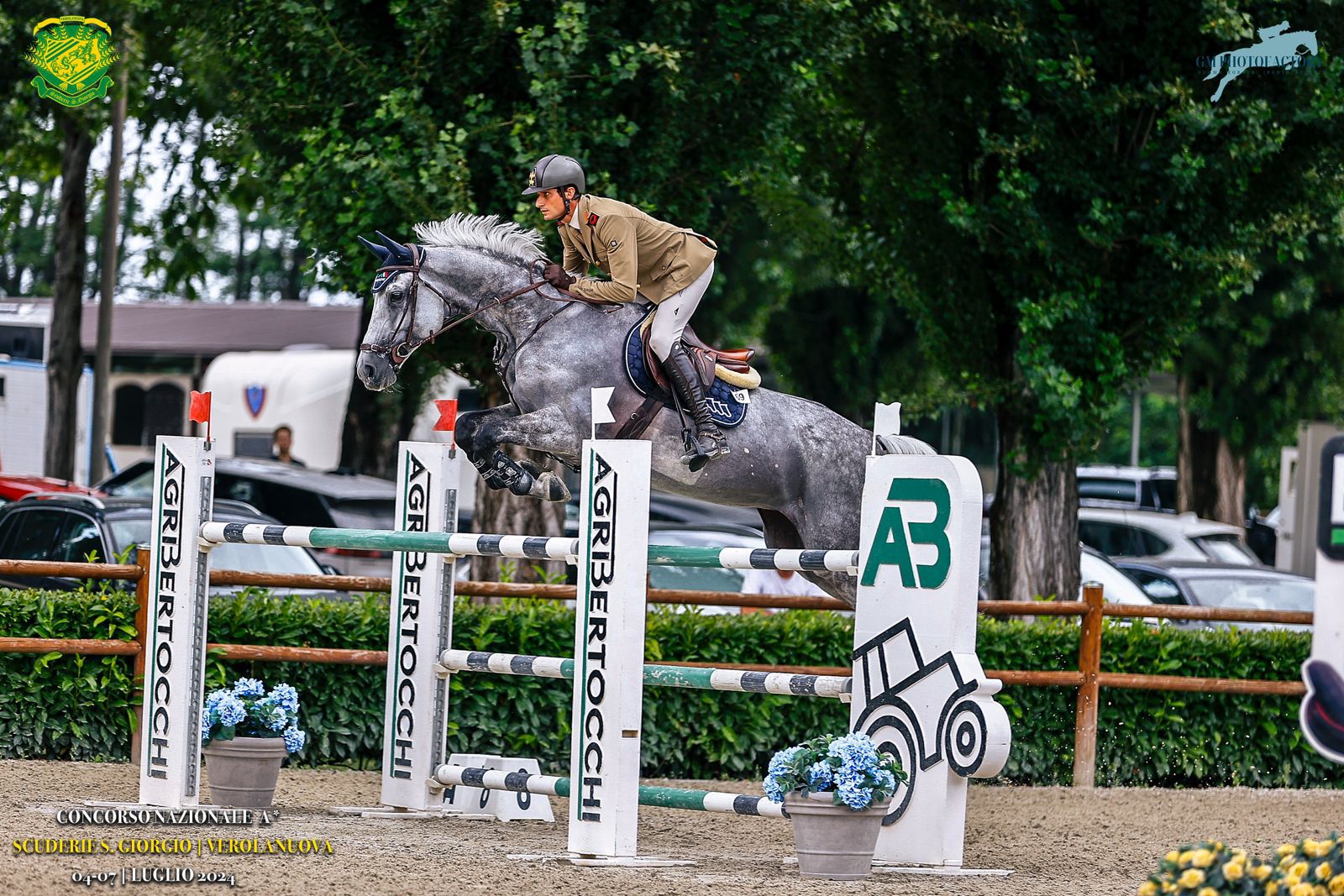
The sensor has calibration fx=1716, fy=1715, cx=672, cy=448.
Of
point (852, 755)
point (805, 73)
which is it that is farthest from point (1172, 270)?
point (852, 755)

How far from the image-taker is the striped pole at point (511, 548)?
6.15 m

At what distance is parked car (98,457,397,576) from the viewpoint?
47.2ft

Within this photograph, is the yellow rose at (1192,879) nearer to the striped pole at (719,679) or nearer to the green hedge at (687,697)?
the striped pole at (719,679)

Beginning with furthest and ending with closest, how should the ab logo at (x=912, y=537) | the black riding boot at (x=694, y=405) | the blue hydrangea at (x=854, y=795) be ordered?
the black riding boot at (x=694, y=405), the ab logo at (x=912, y=537), the blue hydrangea at (x=854, y=795)

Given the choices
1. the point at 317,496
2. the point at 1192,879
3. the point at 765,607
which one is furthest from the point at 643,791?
the point at 317,496

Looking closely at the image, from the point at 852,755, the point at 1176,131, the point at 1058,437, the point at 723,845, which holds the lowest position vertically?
the point at 723,845

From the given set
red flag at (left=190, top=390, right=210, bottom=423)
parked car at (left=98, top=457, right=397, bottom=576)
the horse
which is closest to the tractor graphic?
red flag at (left=190, top=390, right=210, bottom=423)

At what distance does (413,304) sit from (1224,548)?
1334 centimetres

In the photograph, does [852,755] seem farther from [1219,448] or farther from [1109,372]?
[1219,448]

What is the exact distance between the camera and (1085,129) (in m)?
11.0

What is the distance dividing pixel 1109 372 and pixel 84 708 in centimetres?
654

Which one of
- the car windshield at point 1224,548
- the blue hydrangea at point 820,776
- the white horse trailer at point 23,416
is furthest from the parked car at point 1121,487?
the blue hydrangea at point 820,776

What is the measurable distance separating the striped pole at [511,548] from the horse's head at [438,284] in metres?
0.67

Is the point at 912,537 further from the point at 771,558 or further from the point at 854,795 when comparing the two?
the point at 854,795
